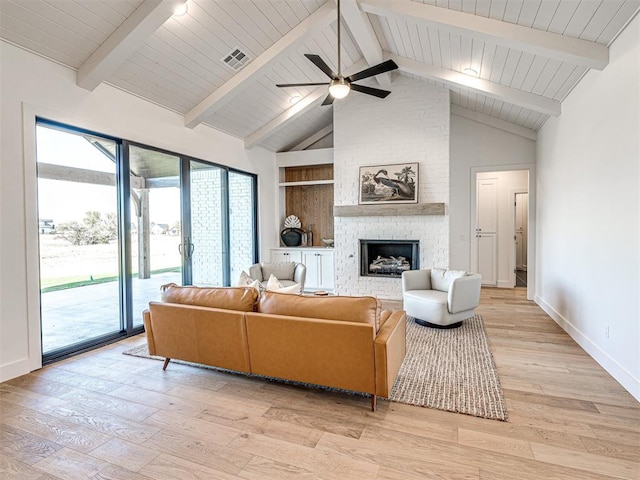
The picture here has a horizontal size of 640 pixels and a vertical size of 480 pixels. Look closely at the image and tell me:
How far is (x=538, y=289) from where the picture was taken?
533 centimetres

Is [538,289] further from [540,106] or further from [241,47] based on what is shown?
[241,47]

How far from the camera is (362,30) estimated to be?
406 cm

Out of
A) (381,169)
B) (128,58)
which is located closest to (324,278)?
(381,169)

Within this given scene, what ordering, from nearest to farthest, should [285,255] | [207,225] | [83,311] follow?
[83,311]
[207,225]
[285,255]

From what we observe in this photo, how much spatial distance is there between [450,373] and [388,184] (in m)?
3.61

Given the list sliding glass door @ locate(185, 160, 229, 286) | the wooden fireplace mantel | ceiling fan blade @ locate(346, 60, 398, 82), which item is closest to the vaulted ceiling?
ceiling fan blade @ locate(346, 60, 398, 82)

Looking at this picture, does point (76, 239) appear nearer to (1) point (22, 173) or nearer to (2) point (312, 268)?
(1) point (22, 173)

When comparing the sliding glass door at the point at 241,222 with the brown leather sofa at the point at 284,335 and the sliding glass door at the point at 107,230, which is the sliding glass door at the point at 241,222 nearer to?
the sliding glass door at the point at 107,230

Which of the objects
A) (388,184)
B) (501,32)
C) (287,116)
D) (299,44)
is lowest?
(388,184)

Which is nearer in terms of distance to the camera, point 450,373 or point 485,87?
point 450,373

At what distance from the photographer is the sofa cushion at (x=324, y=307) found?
2240 mm

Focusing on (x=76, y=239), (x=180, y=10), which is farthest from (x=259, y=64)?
(x=76, y=239)

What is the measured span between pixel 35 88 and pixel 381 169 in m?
4.58

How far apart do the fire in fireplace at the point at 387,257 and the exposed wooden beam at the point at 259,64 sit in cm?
322
